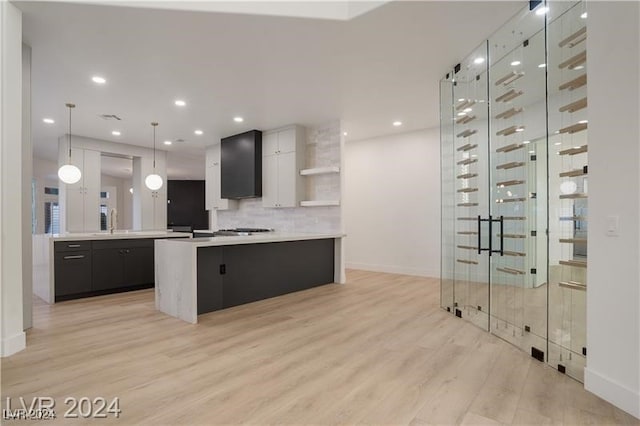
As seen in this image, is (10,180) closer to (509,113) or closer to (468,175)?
(468,175)

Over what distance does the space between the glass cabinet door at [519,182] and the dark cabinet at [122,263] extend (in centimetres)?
495

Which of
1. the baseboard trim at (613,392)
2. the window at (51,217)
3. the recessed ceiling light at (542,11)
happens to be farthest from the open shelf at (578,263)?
the window at (51,217)

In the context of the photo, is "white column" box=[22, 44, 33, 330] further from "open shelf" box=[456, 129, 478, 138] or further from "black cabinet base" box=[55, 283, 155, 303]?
"open shelf" box=[456, 129, 478, 138]

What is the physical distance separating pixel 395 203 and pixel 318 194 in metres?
1.70

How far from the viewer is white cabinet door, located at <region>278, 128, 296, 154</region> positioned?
20.1 feet

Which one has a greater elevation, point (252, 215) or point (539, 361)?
point (252, 215)

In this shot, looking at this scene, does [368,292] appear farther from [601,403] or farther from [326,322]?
[601,403]

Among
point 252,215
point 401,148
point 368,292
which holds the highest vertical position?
point 401,148

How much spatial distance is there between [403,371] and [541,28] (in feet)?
10.6

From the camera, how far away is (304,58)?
11.8 ft

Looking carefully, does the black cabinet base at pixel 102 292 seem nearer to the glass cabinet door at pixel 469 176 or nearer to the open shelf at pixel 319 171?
the open shelf at pixel 319 171

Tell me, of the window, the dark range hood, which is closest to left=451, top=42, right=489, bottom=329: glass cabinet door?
the dark range hood

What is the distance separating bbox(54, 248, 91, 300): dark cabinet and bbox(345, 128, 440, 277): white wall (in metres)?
4.81

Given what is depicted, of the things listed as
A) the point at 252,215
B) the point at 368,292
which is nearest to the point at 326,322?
the point at 368,292
